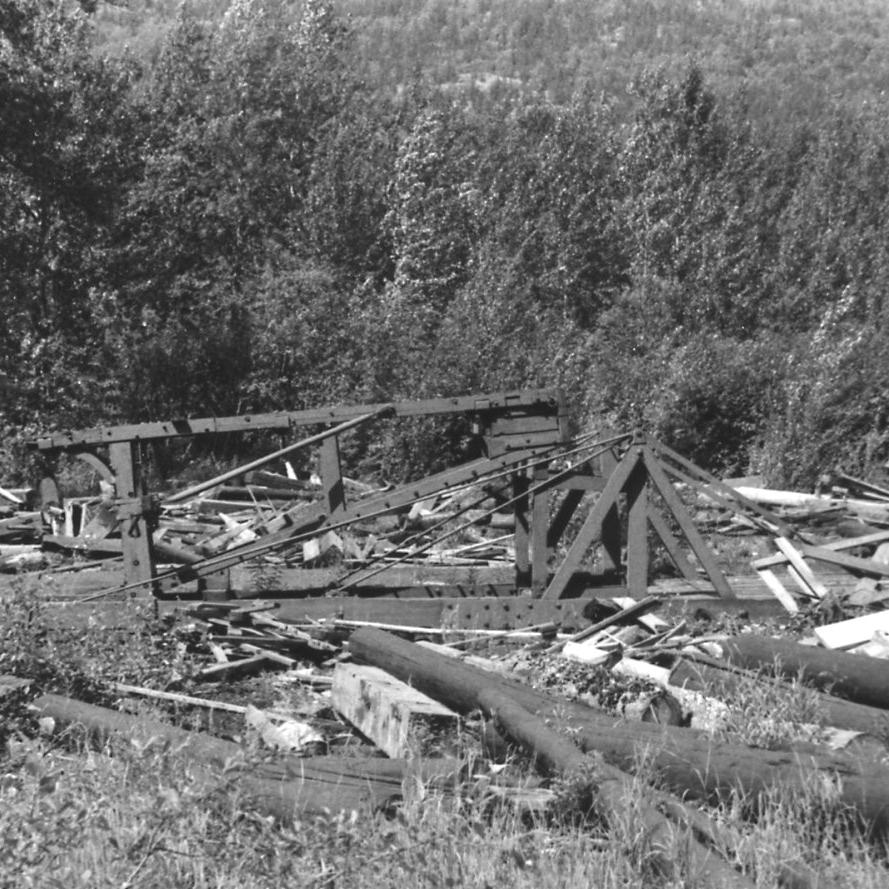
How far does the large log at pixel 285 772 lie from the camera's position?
5.14 m

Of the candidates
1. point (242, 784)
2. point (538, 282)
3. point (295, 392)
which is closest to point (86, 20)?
point (295, 392)

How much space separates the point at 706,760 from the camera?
18.0 ft

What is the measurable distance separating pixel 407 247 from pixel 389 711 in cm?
2411

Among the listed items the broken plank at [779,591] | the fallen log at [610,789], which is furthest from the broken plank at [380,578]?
the fallen log at [610,789]

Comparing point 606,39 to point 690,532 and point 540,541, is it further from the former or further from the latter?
point 690,532

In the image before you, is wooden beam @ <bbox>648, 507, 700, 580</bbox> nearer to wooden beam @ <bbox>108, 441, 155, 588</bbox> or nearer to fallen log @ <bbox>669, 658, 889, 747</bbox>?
→ fallen log @ <bbox>669, 658, 889, 747</bbox>

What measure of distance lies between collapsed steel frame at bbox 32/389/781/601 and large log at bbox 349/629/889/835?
134 inches

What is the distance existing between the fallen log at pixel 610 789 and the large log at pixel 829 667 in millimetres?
1667

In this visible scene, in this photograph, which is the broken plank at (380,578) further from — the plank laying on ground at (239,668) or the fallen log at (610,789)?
the fallen log at (610,789)

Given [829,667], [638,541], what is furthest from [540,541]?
[829,667]

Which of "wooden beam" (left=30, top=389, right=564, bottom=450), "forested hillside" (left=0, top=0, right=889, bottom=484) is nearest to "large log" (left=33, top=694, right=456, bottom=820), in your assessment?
"wooden beam" (left=30, top=389, right=564, bottom=450)

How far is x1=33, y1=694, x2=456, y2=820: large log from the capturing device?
16.9ft

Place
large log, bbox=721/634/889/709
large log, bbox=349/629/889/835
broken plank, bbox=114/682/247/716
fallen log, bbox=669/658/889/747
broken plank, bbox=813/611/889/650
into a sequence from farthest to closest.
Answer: broken plank, bbox=813/611/889/650
broken plank, bbox=114/682/247/716
large log, bbox=721/634/889/709
fallen log, bbox=669/658/889/747
large log, bbox=349/629/889/835

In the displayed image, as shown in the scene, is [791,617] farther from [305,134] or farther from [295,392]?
[305,134]
